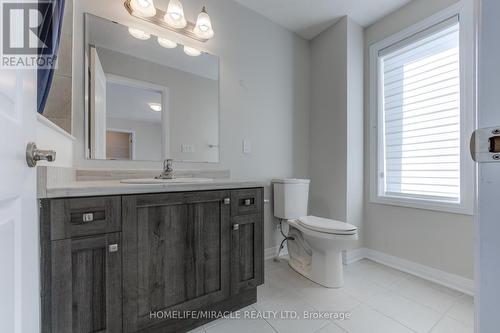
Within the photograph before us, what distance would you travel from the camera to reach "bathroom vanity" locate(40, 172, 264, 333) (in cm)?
90

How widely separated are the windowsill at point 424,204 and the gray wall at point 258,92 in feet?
2.65

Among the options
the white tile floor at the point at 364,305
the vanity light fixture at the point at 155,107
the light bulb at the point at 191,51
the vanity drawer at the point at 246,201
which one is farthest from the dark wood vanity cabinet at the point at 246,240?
the light bulb at the point at 191,51

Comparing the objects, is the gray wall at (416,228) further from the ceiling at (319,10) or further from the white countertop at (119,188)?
the white countertop at (119,188)

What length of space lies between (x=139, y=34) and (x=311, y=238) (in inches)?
80.1

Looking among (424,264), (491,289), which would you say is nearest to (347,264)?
(424,264)

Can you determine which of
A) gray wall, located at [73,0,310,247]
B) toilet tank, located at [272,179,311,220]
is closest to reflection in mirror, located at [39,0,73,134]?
gray wall, located at [73,0,310,247]

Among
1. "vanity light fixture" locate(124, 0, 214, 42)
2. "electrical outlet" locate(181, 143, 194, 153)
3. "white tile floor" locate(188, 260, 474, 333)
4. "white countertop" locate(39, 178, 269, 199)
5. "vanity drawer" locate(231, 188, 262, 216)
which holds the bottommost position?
"white tile floor" locate(188, 260, 474, 333)

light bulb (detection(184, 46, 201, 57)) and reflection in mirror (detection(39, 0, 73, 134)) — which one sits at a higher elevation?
light bulb (detection(184, 46, 201, 57))

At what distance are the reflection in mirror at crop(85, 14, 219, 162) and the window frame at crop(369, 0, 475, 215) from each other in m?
1.60

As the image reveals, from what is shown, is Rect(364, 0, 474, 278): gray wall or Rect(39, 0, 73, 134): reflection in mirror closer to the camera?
Rect(39, 0, 73, 134): reflection in mirror

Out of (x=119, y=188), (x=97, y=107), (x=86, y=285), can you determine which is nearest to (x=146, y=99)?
(x=97, y=107)

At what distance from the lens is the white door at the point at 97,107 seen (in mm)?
1473

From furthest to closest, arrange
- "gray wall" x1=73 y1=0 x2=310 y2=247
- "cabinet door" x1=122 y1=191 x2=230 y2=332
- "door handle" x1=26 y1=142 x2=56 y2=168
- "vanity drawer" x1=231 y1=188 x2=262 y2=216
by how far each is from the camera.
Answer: "gray wall" x1=73 y1=0 x2=310 y2=247, "vanity drawer" x1=231 y1=188 x2=262 y2=216, "cabinet door" x1=122 y1=191 x2=230 y2=332, "door handle" x1=26 y1=142 x2=56 y2=168

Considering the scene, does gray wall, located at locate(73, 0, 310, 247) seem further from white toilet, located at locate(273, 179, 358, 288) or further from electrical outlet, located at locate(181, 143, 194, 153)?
white toilet, located at locate(273, 179, 358, 288)
